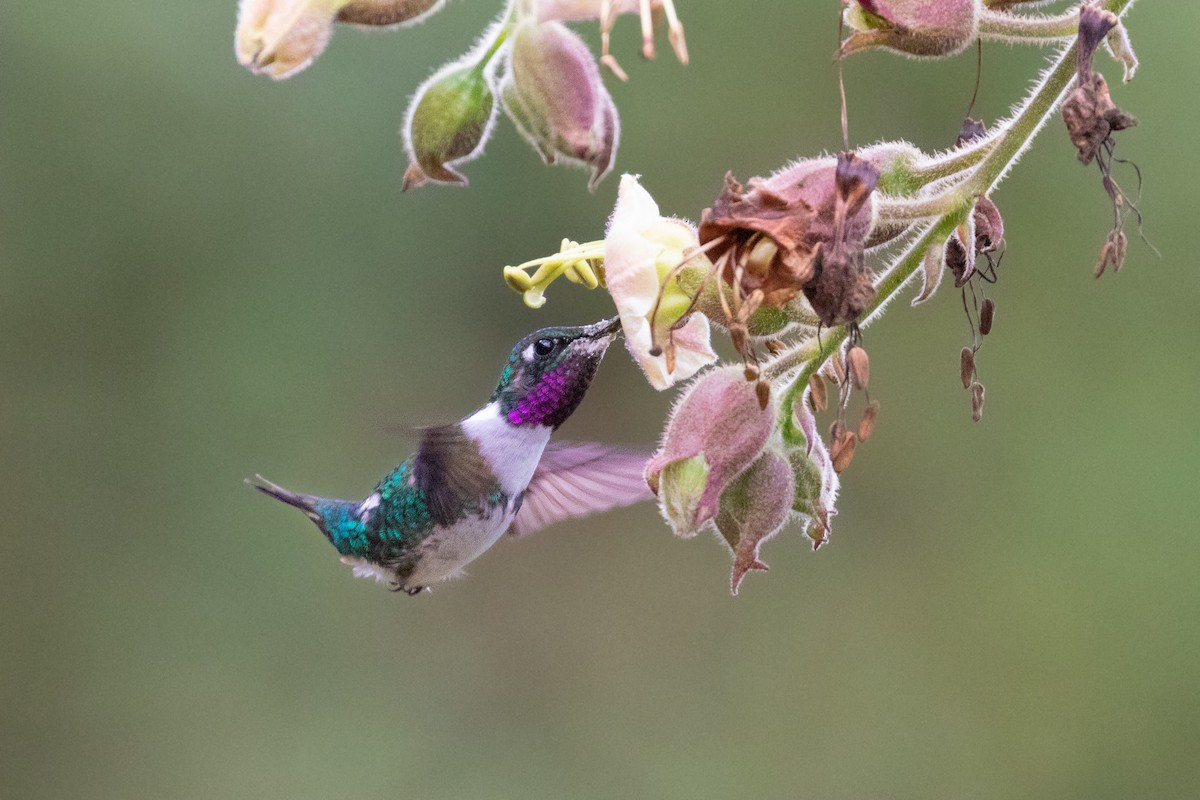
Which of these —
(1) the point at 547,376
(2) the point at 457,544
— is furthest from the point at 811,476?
(2) the point at 457,544

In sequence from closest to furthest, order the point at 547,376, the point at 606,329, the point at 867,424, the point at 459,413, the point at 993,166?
1. the point at 993,166
2. the point at 867,424
3. the point at 606,329
4. the point at 547,376
5. the point at 459,413

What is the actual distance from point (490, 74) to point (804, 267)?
47cm

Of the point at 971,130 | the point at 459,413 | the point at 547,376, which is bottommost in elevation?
the point at 459,413

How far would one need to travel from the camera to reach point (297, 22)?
1.44 meters

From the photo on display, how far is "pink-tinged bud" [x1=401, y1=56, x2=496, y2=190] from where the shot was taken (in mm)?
1540

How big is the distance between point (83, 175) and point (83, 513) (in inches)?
50.8

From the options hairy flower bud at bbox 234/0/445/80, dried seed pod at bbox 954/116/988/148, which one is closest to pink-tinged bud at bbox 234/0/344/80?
hairy flower bud at bbox 234/0/445/80

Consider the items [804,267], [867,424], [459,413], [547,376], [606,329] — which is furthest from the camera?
[459,413]

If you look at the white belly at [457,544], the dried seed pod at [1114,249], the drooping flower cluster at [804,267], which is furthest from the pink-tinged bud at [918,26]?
the white belly at [457,544]

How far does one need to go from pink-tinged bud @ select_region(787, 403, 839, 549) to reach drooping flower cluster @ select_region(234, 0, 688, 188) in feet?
1.23

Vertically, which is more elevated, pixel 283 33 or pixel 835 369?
pixel 283 33

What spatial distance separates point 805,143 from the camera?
5.07 metres

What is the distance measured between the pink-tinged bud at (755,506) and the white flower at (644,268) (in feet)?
0.49

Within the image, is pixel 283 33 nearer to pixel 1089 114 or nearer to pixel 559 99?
pixel 559 99
